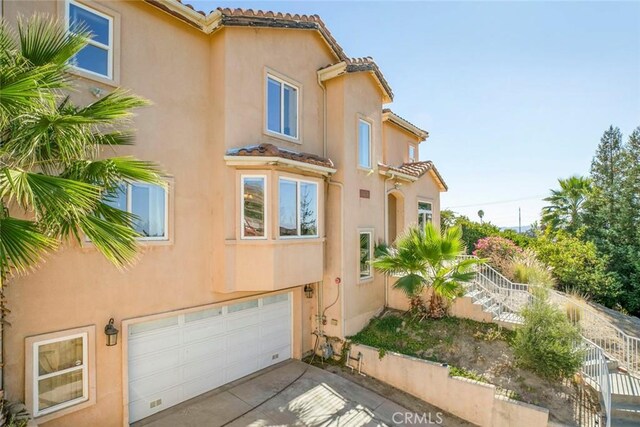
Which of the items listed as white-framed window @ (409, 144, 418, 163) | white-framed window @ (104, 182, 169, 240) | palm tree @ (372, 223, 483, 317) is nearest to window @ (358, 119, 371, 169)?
palm tree @ (372, 223, 483, 317)

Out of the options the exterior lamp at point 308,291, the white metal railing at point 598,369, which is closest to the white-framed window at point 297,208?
the exterior lamp at point 308,291

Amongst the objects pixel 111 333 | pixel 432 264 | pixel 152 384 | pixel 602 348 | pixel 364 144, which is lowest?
pixel 602 348

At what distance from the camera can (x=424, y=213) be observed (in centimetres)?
1881

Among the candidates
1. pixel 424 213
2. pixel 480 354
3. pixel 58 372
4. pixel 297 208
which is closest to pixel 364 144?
pixel 297 208

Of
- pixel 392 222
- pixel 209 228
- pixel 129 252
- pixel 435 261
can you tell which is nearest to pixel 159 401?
pixel 209 228

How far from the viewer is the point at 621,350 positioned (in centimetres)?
1109

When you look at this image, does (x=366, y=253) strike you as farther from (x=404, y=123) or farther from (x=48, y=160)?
(x=48, y=160)

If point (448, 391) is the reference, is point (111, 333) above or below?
above

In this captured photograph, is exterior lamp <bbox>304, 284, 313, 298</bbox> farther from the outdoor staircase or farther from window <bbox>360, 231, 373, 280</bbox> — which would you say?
the outdoor staircase

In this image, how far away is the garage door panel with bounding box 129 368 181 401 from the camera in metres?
7.93

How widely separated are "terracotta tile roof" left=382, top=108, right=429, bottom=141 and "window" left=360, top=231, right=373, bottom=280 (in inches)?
284

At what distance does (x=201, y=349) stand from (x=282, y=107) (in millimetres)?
8213

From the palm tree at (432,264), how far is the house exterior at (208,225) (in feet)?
5.63

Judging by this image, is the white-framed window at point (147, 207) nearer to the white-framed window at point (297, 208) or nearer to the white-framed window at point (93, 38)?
the white-framed window at point (93, 38)
